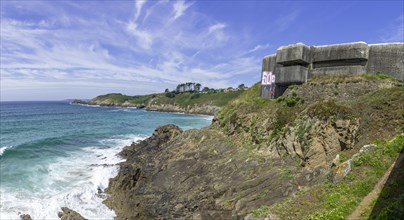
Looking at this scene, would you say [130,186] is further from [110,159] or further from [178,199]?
[110,159]

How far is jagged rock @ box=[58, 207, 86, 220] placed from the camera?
703 inches

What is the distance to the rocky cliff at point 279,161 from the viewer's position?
475 inches

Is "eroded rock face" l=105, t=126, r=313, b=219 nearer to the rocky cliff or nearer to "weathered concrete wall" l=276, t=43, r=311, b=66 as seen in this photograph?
the rocky cliff

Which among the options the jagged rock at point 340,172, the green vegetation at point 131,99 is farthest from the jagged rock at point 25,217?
the green vegetation at point 131,99

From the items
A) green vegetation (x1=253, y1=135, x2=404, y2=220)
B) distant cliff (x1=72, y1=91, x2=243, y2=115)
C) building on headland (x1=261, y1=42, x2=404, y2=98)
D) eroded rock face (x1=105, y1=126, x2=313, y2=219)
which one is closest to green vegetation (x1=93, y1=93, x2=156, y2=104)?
distant cliff (x1=72, y1=91, x2=243, y2=115)

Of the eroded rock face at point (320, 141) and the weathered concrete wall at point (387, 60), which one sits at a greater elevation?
the weathered concrete wall at point (387, 60)

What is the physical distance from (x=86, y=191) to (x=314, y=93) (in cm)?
1926

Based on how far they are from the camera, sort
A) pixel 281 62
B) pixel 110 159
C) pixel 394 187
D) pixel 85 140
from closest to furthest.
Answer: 1. pixel 394 187
2. pixel 281 62
3. pixel 110 159
4. pixel 85 140

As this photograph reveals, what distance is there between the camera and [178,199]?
1784 cm

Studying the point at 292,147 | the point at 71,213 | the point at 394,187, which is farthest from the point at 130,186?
the point at 394,187

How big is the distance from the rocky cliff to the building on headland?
43.5 inches

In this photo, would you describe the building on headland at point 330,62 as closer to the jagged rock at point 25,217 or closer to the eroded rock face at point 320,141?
the eroded rock face at point 320,141

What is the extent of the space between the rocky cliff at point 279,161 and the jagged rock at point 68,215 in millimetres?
2564

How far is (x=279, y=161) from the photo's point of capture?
17781 mm
